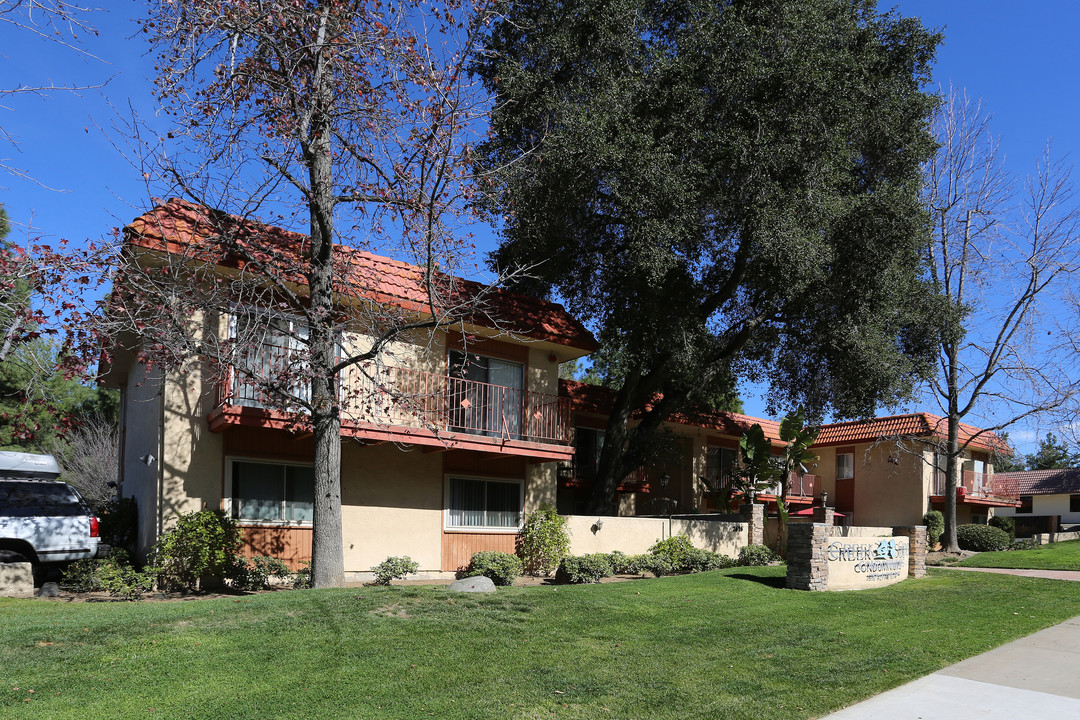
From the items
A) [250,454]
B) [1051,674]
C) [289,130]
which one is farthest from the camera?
[250,454]

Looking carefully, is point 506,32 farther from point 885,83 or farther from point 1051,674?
point 1051,674

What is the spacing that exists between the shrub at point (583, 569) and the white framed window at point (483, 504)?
2734mm

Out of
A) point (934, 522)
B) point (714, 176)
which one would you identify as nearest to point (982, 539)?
point (934, 522)

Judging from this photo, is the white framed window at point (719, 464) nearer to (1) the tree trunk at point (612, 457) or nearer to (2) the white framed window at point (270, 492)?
(1) the tree trunk at point (612, 457)

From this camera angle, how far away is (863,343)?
60.9 feet

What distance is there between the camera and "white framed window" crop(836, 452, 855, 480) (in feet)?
114

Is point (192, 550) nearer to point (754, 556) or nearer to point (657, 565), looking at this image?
point (657, 565)

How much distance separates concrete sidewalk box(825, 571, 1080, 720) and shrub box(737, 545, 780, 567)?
8659 millimetres

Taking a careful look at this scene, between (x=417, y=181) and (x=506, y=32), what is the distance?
28.2 feet

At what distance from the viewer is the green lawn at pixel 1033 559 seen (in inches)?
812

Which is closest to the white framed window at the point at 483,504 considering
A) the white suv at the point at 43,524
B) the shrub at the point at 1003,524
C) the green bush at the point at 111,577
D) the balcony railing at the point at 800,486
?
the green bush at the point at 111,577

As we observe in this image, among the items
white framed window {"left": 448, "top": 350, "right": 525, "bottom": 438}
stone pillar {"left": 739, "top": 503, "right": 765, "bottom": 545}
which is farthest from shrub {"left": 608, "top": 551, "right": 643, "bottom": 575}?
stone pillar {"left": 739, "top": 503, "right": 765, "bottom": 545}

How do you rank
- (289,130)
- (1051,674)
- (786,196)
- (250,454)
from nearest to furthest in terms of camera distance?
(1051,674) → (289,130) → (250,454) → (786,196)

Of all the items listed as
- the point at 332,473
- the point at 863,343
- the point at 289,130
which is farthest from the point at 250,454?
the point at 863,343
